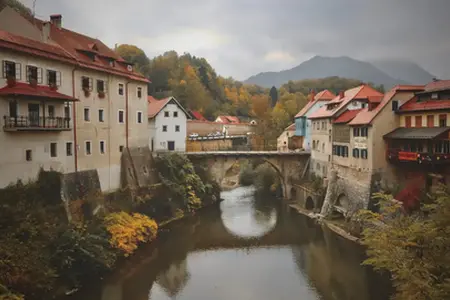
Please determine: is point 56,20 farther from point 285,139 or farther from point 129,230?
point 285,139

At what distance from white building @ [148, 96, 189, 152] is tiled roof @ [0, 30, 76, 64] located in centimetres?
1720

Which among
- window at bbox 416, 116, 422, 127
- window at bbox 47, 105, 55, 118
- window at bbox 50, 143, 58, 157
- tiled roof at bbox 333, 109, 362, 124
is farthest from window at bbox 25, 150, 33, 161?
window at bbox 416, 116, 422, 127

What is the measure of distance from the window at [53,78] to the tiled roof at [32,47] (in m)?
1.02

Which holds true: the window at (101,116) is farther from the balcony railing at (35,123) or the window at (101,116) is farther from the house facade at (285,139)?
the house facade at (285,139)

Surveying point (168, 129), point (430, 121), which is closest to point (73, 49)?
point (168, 129)

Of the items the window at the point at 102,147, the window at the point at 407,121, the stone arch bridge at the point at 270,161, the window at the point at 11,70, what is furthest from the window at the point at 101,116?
the window at the point at 407,121

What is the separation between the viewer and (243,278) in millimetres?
25234

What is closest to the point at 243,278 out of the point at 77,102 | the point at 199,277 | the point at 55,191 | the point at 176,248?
the point at 199,277

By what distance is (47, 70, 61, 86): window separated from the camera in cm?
2623

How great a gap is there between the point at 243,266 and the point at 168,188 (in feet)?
43.0

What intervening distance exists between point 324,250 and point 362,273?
517 cm

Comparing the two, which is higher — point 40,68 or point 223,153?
point 40,68

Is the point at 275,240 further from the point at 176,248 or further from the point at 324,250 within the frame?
the point at 176,248

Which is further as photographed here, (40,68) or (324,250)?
(324,250)
